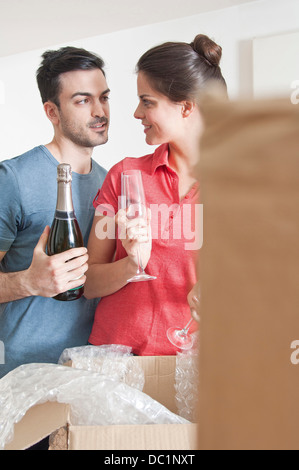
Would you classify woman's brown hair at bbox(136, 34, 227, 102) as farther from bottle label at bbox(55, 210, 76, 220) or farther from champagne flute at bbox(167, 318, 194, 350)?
champagne flute at bbox(167, 318, 194, 350)

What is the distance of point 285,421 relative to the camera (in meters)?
0.18

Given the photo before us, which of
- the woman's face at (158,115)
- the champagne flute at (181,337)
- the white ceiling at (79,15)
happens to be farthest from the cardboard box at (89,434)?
the white ceiling at (79,15)

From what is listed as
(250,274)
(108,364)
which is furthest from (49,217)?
(250,274)

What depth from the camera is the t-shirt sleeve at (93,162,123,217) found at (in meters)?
1.03

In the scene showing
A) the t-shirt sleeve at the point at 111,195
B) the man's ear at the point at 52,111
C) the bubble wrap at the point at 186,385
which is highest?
the man's ear at the point at 52,111

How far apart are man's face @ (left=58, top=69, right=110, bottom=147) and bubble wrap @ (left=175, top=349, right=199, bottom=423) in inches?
26.4

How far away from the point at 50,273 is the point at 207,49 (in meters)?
0.67

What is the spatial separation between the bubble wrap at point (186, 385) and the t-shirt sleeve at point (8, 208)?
51 cm

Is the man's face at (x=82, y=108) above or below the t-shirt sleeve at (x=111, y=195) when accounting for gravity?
above

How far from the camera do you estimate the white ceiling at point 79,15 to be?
1.98 m

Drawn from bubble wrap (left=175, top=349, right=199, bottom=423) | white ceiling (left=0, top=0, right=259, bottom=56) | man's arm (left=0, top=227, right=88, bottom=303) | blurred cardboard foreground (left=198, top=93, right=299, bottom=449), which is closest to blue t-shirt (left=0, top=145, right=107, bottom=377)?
man's arm (left=0, top=227, right=88, bottom=303)

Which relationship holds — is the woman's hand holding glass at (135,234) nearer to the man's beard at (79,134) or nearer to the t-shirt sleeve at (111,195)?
the t-shirt sleeve at (111,195)

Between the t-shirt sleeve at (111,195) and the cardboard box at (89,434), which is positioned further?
the t-shirt sleeve at (111,195)
